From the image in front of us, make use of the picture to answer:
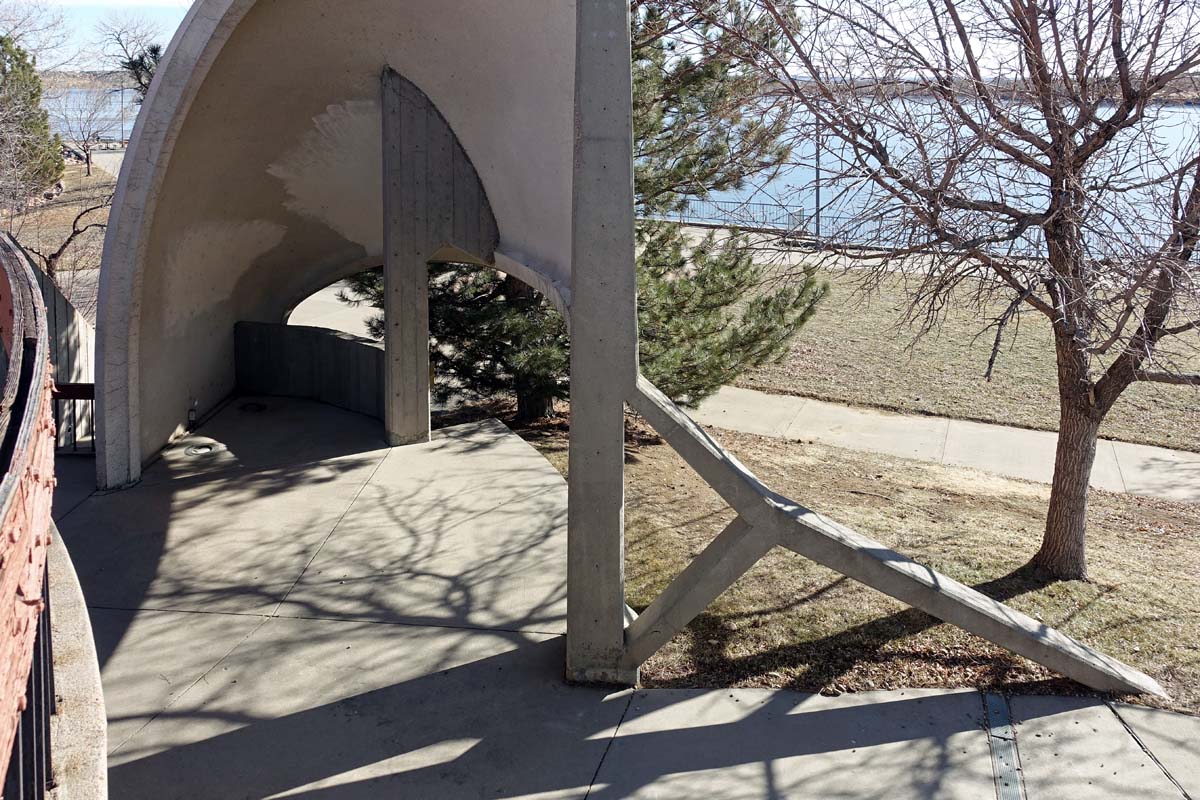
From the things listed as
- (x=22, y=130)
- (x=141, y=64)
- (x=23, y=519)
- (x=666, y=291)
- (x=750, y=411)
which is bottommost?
(x=750, y=411)

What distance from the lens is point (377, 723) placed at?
605cm

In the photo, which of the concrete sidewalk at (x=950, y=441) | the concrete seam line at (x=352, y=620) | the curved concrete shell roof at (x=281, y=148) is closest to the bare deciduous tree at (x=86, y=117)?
the curved concrete shell roof at (x=281, y=148)

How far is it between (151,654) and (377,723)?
177 centimetres

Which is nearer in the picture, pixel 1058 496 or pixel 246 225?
pixel 1058 496

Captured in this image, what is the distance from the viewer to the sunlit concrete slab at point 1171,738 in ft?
18.2

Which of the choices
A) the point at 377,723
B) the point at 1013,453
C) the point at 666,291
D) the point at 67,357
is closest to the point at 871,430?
the point at 1013,453

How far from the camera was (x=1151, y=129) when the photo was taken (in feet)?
22.0

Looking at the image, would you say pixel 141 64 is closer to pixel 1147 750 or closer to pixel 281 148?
pixel 281 148

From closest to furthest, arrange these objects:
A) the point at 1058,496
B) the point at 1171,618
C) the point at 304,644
Result: 1. the point at 304,644
2. the point at 1171,618
3. the point at 1058,496

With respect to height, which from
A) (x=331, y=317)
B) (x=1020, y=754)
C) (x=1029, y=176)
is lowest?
(x=1020, y=754)

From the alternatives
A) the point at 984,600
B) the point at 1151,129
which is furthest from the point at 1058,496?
the point at 1151,129

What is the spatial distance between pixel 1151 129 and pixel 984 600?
3.18m

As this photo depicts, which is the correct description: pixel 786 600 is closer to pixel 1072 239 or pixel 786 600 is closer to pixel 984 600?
pixel 984 600

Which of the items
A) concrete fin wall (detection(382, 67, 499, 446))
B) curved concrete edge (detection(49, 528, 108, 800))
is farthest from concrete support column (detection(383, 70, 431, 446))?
curved concrete edge (detection(49, 528, 108, 800))
